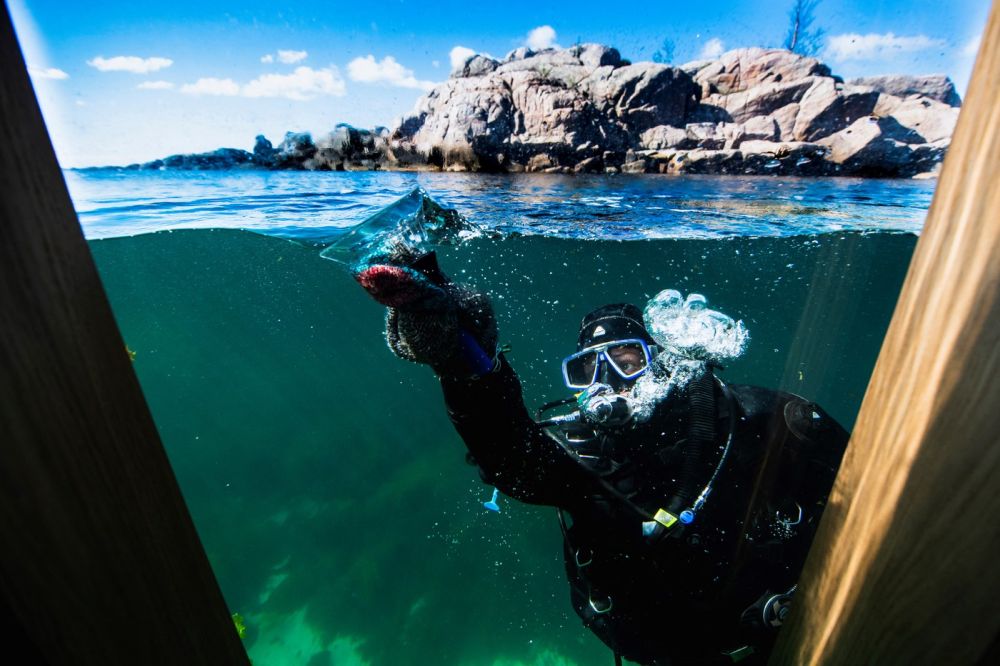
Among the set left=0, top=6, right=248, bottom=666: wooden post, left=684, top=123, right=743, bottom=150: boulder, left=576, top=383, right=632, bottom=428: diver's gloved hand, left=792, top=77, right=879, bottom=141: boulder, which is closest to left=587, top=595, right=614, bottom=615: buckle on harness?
left=576, top=383, right=632, bottom=428: diver's gloved hand

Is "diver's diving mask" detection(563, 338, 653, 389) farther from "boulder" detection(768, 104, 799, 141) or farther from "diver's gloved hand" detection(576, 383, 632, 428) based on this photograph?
"boulder" detection(768, 104, 799, 141)

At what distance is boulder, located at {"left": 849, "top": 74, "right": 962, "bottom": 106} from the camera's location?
1428 cm

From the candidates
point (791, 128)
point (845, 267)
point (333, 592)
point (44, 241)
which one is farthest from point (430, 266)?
point (791, 128)

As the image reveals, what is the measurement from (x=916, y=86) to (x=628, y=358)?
19933 mm

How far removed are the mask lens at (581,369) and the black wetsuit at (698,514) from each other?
99cm

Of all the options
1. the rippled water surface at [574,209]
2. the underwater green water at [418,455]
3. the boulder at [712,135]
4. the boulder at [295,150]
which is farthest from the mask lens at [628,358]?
the boulder at [712,135]

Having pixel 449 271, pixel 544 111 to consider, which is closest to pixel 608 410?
pixel 449 271

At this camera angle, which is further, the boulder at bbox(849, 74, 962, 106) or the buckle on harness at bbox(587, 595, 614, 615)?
the boulder at bbox(849, 74, 962, 106)

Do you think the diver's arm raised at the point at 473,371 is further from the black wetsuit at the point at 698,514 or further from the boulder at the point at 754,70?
the boulder at the point at 754,70

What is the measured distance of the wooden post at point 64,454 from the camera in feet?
1.61

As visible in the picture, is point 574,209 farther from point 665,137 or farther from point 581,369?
point 665,137

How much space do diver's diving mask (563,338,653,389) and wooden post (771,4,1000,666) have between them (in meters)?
3.20

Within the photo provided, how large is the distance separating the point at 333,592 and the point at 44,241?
34.5 feet

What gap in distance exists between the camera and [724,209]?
9.91m
